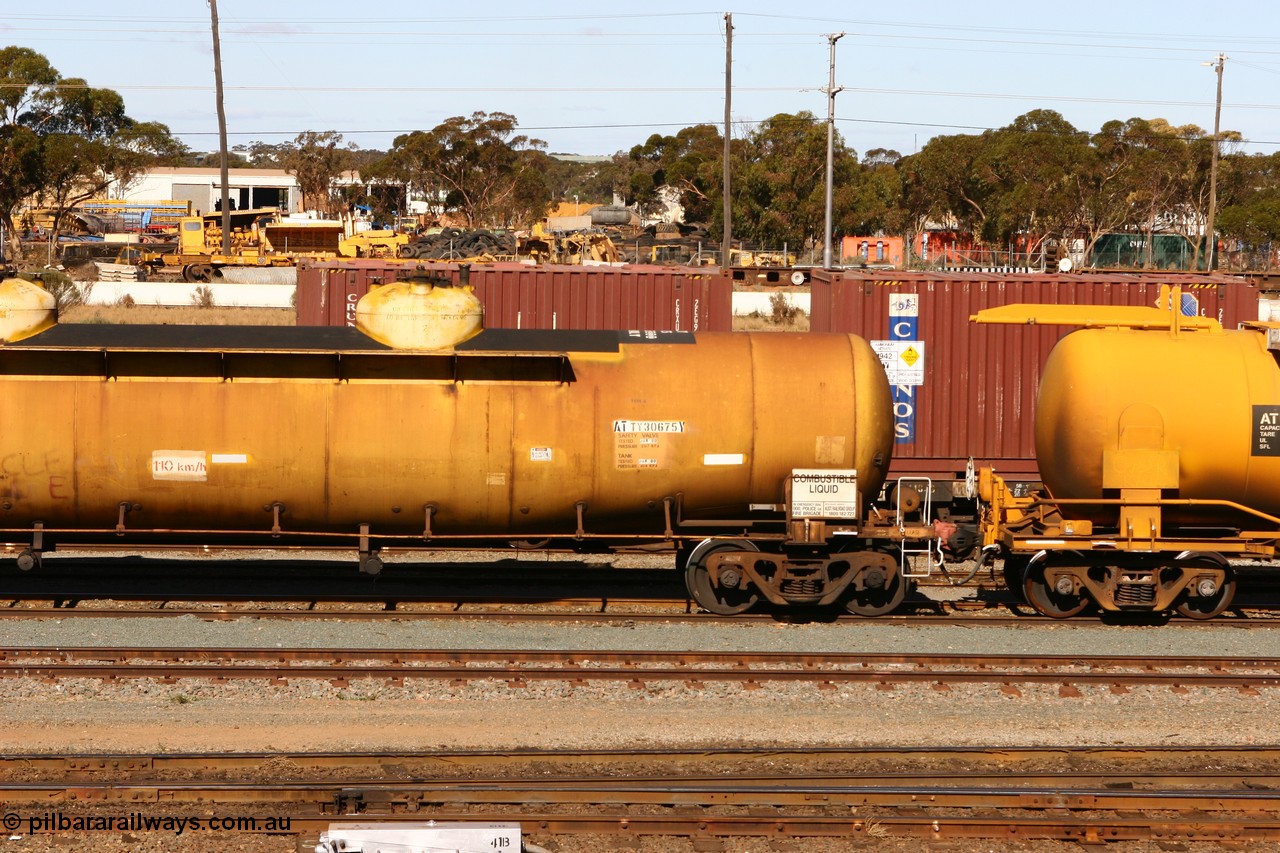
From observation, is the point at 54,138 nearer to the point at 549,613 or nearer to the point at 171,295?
the point at 171,295

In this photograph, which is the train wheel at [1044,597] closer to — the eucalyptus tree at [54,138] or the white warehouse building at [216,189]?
the eucalyptus tree at [54,138]

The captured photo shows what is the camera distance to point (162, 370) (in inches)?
550

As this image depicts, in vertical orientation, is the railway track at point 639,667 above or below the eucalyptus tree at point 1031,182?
below

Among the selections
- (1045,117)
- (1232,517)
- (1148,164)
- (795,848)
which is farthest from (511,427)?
(1045,117)

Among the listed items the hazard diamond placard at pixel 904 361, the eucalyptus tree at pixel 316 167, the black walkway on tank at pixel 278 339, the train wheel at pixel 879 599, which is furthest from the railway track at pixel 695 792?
the eucalyptus tree at pixel 316 167

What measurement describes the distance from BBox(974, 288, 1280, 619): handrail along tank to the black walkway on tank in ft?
14.7

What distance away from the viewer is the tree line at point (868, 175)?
69.0 meters

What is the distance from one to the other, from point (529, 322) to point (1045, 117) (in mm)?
65024

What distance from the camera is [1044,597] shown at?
15.2 meters

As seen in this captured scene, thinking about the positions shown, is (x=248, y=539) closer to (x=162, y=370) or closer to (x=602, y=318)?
(x=162, y=370)

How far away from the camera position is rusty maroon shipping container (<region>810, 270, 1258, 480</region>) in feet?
67.5

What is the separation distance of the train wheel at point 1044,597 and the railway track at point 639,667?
174 cm

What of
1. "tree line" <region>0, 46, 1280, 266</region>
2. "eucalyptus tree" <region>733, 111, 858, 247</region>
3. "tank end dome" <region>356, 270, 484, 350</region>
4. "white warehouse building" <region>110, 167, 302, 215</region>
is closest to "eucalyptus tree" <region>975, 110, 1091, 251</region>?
"tree line" <region>0, 46, 1280, 266</region>

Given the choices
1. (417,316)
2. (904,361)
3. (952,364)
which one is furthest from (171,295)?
(417,316)
